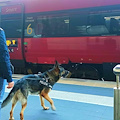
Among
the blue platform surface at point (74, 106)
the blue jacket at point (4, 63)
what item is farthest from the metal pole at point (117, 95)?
the blue jacket at point (4, 63)

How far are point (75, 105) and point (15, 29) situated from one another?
4621mm

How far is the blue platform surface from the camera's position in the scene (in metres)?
3.14

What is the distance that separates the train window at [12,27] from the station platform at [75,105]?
325cm

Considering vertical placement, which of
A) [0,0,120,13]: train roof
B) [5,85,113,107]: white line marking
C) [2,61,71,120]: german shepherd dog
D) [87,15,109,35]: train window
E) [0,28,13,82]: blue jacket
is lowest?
[5,85,113,107]: white line marking

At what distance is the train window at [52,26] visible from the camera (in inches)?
256

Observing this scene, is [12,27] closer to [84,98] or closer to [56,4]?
[56,4]

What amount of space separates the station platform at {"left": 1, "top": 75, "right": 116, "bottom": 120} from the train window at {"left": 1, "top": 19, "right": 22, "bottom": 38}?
10.7 ft

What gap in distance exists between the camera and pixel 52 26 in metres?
6.70

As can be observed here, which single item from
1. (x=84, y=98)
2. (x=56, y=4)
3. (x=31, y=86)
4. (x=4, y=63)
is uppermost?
(x=56, y=4)

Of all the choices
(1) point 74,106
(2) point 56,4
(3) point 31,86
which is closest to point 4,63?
(3) point 31,86

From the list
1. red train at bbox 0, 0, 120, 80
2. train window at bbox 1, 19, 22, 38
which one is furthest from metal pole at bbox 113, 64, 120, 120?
train window at bbox 1, 19, 22, 38

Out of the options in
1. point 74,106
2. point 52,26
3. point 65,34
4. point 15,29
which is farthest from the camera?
point 15,29

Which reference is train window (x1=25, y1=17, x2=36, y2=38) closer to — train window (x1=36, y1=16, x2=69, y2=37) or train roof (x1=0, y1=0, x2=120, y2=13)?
train window (x1=36, y1=16, x2=69, y2=37)

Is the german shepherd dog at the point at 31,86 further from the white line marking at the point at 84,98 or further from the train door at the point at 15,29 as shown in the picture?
the train door at the point at 15,29
